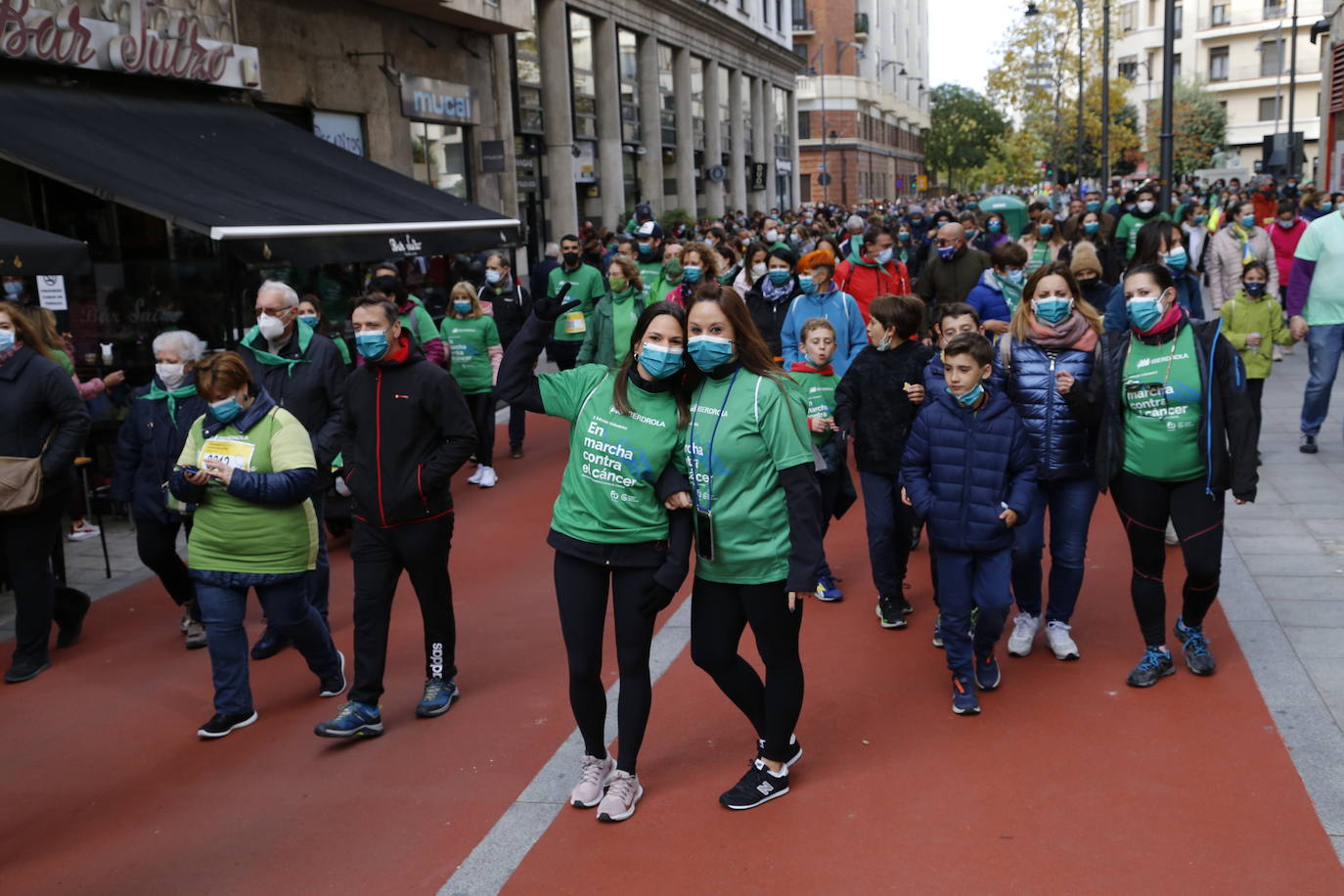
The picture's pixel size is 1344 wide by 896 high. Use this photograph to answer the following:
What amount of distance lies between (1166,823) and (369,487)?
3.40 m

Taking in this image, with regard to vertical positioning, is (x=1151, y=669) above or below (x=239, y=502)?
below

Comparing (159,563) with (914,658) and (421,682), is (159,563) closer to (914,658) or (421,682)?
(421,682)

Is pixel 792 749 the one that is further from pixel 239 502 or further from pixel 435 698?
pixel 239 502

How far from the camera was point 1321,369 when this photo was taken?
10.3 metres

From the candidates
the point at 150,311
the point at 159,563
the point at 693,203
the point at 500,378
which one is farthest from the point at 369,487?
the point at 693,203

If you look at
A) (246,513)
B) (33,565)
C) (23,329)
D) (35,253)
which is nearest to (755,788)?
(246,513)

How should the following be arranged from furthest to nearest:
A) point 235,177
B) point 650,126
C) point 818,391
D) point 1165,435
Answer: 1. point 650,126
2. point 235,177
3. point 818,391
4. point 1165,435

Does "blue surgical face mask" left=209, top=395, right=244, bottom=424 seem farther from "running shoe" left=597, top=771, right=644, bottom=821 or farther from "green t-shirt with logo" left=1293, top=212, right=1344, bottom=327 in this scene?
"green t-shirt with logo" left=1293, top=212, right=1344, bottom=327

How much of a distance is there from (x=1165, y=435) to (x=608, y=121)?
27.5m

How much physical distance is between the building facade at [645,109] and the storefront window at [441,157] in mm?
2537

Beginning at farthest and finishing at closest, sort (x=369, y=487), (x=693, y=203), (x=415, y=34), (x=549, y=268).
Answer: (x=693, y=203) → (x=415, y=34) → (x=549, y=268) → (x=369, y=487)

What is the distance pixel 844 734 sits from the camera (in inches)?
218

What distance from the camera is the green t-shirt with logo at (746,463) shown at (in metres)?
4.46

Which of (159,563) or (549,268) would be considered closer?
Result: (159,563)
